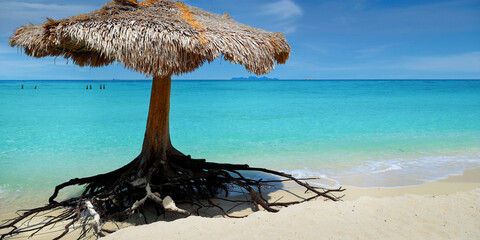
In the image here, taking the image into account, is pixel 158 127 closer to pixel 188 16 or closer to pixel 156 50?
pixel 156 50

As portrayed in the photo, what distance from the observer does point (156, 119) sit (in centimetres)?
364

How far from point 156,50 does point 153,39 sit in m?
0.10

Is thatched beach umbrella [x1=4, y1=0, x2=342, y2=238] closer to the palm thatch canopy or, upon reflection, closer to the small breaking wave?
the palm thatch canopy

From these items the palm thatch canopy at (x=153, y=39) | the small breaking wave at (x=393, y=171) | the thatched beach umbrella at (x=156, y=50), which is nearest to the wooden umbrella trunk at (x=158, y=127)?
the thatched beach umbrella at (x=156, y=50)

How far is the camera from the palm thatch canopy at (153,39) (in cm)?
284

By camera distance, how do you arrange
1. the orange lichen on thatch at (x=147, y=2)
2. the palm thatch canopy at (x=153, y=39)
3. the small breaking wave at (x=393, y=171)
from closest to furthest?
1. the palm thatch canopy at (x=153, y=39)
2. the orange lichen on thatch at (x=147, y=2)
3. the small breaking wave at (x=393, y=171)

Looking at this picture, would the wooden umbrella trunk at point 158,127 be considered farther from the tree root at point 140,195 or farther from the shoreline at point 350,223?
the shoreline at point 350,223

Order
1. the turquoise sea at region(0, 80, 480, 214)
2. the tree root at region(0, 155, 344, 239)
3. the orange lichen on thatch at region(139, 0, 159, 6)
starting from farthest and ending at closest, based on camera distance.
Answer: the turquoise sea at region(0, 80, 480, 214), the orange lichen on thatch at region(139, 0, 159, 6), the tree root at region(0, 155, 344, 239)

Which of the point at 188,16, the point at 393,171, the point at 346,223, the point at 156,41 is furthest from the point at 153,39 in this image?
the point at 393,171

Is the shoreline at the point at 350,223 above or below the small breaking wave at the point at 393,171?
above

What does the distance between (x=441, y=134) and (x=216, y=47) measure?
7.70 m

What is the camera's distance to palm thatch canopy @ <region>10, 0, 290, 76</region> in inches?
112

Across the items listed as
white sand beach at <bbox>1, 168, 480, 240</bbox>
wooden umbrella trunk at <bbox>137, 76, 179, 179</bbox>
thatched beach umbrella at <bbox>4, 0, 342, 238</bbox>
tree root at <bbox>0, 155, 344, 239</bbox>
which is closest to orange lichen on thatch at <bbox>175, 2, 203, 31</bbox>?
thatched beach umbrella at <bbox>4, 0, 342, 238</bbox>

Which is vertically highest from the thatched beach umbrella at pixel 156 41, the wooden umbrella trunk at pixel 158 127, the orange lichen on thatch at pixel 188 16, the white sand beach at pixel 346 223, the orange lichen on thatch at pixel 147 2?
the orange lichen on thatch at pixel 147 2
